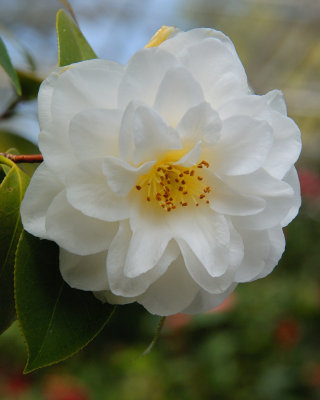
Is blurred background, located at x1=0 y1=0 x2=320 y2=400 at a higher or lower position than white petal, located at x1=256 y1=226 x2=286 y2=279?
lower

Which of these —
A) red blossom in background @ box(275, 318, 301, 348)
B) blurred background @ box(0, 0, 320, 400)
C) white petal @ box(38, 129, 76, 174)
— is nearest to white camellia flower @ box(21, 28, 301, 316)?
white petal @ box(38, 129, 76, 174)

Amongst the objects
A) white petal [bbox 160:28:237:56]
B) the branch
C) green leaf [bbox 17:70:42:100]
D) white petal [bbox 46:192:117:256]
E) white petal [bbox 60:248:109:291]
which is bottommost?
green leaf [bbox 17:70:42:100]

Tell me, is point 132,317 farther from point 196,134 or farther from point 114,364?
point 196,134

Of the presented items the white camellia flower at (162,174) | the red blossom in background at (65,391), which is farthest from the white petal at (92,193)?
the red blossom in background at (65,391)

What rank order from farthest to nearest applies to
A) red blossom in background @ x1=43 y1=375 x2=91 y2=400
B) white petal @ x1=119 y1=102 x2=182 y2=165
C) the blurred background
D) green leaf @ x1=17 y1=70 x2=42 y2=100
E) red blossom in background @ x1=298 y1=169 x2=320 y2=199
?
red blossom in background @ x1=298 y1=169 x2=320 y2=199
the blurred background
red blossom in background @ x1=43 y1=375 x2=91 y2=400
green leaf @ x1=17 y1=70 x2=42 y2=100
white petal @ x1=119 y1=102 x2=182 y2=165

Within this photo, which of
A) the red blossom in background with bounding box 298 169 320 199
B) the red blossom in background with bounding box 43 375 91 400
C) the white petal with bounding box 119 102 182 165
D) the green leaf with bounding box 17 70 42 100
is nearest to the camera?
the white petal with bounding box 119 102 182 165

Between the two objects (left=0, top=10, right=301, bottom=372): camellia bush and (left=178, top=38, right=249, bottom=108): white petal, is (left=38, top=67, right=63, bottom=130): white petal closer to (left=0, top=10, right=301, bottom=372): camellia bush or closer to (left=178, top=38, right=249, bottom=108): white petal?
(left=0, top=10, right=301, bottom=372): camellia bush

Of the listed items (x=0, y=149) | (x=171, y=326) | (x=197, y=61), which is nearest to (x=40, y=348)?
(x=197, y=61)
